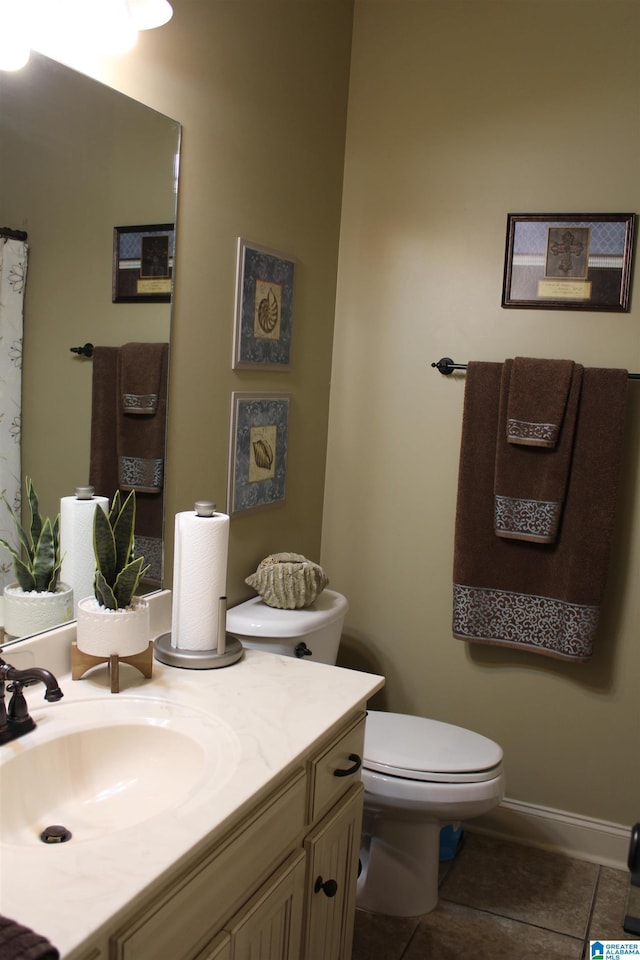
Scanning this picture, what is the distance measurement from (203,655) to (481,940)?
112 cm

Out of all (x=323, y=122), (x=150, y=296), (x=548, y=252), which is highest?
(x=323, y=122)

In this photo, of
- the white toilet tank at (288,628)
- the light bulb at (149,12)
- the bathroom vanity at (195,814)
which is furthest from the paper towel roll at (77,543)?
the light bulb at (149,12)

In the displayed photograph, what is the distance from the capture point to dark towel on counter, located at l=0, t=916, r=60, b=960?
30.8 inches

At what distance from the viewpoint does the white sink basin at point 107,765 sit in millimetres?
1204

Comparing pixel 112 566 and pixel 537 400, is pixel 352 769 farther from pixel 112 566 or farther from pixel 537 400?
pixel 537 400

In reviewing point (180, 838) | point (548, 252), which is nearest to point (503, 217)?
point (548, 252)

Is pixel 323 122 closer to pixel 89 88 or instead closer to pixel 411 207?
pixel 411 207

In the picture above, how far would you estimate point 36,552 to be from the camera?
59.7 inches

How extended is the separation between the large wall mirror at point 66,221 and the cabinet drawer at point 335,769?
0.65m

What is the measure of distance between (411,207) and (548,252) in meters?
0.44

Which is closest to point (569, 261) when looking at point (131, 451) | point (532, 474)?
point (532, 474)

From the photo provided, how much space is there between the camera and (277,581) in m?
2.16

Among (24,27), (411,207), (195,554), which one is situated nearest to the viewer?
(24,27)

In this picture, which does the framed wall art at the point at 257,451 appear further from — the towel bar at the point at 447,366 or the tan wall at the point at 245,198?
the towel bar at the point at 447,366
